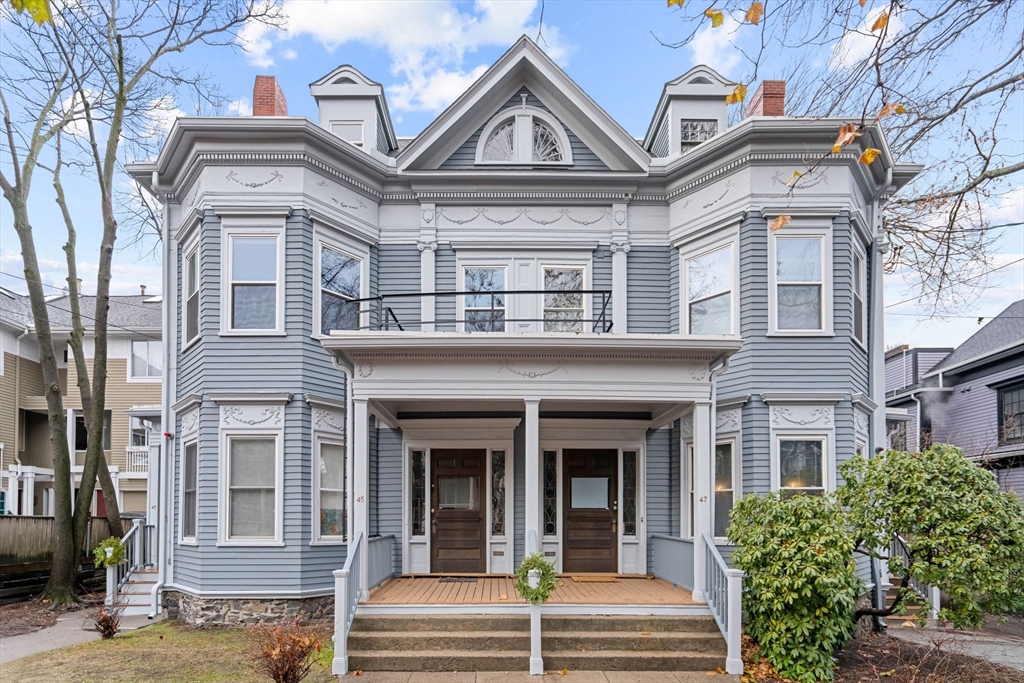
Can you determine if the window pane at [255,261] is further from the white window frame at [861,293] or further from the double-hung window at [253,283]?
the white window frame at [861,293]

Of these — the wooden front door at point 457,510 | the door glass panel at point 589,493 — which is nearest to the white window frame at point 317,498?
the wooden front door at point 457,510

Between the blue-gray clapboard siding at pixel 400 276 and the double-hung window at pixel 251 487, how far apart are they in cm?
272

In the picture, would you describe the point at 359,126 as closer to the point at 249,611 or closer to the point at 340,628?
the point at 249,611

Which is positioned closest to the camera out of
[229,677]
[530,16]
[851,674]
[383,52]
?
[530,16]

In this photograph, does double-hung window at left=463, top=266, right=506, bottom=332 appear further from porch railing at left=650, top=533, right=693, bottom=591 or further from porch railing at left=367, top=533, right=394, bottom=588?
porch railing at left=650, top=533, right=693, bottom=591

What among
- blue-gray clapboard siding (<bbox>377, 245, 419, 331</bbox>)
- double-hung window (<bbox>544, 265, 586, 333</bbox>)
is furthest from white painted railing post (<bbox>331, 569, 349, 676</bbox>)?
double-hung window (<bbox>544, 265, 586, 333</bbox>)

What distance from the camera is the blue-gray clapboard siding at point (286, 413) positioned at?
10250mm

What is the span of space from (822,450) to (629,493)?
9.45 ft

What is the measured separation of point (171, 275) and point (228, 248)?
1925mm

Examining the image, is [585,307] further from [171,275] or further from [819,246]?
[171,275]

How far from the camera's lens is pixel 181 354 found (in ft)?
38.5

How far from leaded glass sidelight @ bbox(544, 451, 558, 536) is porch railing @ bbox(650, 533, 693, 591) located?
4.89 feet

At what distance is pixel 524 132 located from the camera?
12.1 meters

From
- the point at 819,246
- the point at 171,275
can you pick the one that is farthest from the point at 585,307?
the point at 171,275
